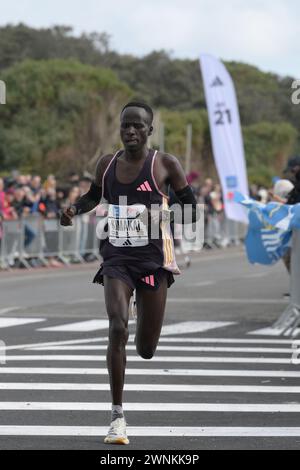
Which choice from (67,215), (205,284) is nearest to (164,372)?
(67,215)

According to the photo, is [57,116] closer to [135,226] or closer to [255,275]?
[255,275]

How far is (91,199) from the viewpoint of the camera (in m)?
9.26

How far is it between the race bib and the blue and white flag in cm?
729

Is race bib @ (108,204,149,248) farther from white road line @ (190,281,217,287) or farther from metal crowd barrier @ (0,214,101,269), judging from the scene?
metal crowd barrier @ (0,214,101,269)

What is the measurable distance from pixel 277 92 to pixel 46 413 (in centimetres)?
9124

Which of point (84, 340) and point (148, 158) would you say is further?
point (84, 340)

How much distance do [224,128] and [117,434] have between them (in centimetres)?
2350

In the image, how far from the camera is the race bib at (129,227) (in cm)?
870

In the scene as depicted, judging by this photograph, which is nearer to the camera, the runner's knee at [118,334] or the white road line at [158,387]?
the runner's knee at [118,334]

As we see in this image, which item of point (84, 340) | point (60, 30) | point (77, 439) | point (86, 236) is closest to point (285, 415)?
point (77, 439)

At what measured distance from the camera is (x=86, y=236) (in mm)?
30500

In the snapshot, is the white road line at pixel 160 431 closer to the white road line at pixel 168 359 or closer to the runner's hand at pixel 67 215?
the runner's hand at pixel 67 215

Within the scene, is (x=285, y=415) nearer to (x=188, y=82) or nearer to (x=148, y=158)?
(x=148, y=158)

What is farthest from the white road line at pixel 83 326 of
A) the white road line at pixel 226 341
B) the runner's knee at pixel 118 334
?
the runner's knee at pixel 118 334
